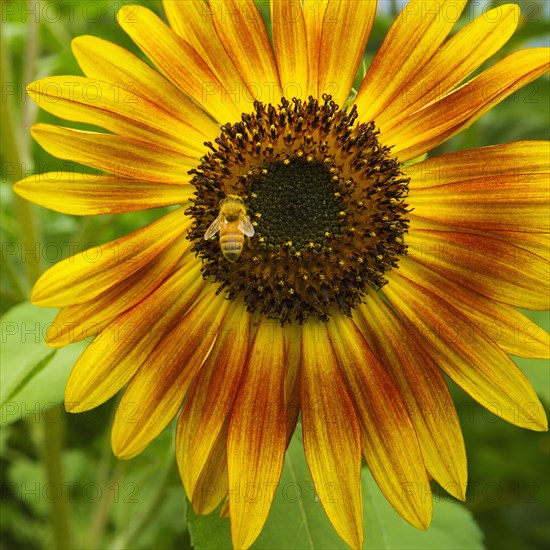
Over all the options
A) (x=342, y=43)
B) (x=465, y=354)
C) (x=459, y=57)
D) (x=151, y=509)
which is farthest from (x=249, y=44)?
(x=151, y=509)

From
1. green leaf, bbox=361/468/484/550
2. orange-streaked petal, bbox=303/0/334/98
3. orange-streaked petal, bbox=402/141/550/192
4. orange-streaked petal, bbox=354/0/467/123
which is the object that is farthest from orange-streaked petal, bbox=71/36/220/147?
green leaf, bbox=361/468/484/550

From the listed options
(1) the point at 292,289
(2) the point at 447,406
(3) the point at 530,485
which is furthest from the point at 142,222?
(3) the point at 530,485

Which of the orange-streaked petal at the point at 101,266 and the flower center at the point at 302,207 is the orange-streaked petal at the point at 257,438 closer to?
the flower center at the point at 302,207

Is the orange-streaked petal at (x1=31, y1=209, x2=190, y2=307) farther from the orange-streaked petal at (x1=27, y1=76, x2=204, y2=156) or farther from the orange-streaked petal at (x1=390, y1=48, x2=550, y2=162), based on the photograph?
the orange-streaked petal at (x1=390, y1=48, x2=550, y2=162)

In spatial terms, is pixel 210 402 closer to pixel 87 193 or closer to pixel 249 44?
pixel 87 193

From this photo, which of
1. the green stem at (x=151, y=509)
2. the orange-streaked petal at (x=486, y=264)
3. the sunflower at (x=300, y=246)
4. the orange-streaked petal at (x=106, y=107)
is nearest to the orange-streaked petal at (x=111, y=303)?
the sunflower at (x=300, y=246)
